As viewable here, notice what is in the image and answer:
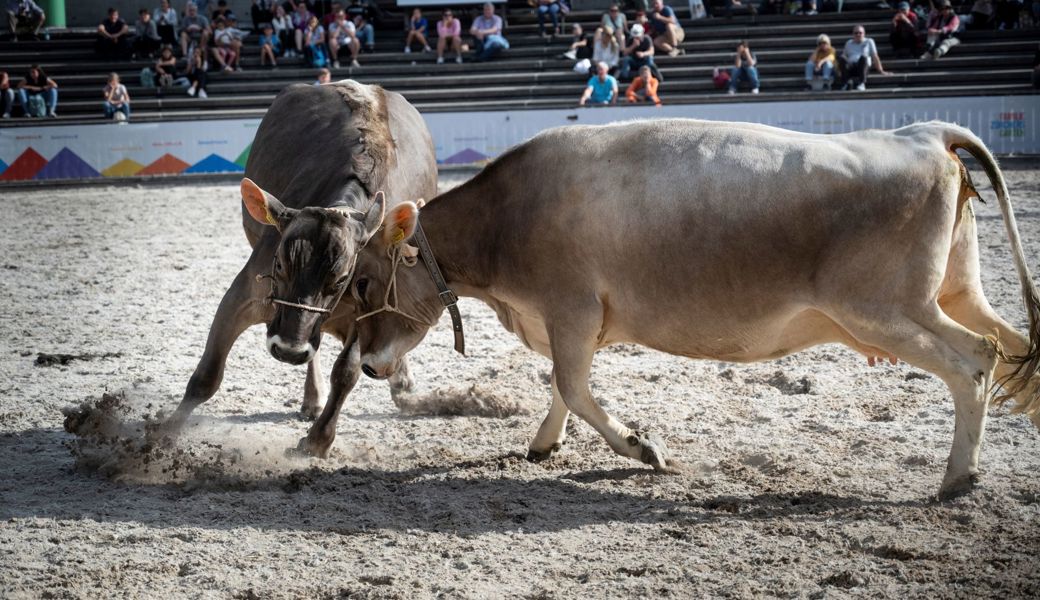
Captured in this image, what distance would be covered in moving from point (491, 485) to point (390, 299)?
1.08m

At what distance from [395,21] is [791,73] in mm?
10032

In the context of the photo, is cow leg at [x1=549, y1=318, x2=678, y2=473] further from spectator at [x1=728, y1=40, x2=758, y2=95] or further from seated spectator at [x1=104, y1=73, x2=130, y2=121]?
seated spectator at [x1=104, y1=73, x2=130, y2=121]

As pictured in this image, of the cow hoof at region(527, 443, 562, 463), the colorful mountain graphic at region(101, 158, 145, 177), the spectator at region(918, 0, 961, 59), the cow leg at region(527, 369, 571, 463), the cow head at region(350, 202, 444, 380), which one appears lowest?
the cow hoof at region(527, 443, 562, 463)

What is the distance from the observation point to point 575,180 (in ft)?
18.5

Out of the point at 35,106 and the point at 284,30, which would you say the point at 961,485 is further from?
the point at 284,30

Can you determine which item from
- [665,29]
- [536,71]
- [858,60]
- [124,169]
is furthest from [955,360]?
[665,29]

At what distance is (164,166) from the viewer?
2019cm

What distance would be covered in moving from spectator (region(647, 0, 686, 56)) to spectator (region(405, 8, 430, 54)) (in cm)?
522

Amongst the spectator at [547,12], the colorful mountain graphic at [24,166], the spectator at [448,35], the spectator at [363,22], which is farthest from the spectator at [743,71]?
the colorful mountain graphic at [24,166]

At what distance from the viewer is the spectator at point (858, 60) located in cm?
2141

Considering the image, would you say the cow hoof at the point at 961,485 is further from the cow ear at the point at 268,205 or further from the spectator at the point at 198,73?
the spectator at the point at 198,73

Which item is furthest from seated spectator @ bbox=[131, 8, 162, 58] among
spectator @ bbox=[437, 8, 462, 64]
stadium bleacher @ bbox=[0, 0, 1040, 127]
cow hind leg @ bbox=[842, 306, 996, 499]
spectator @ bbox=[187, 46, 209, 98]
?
cow hind leg @ bbox=[842, 306, 996, 499]

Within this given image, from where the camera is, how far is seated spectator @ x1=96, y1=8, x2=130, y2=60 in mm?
26734

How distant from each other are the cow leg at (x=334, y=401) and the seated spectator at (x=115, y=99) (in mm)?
18802
